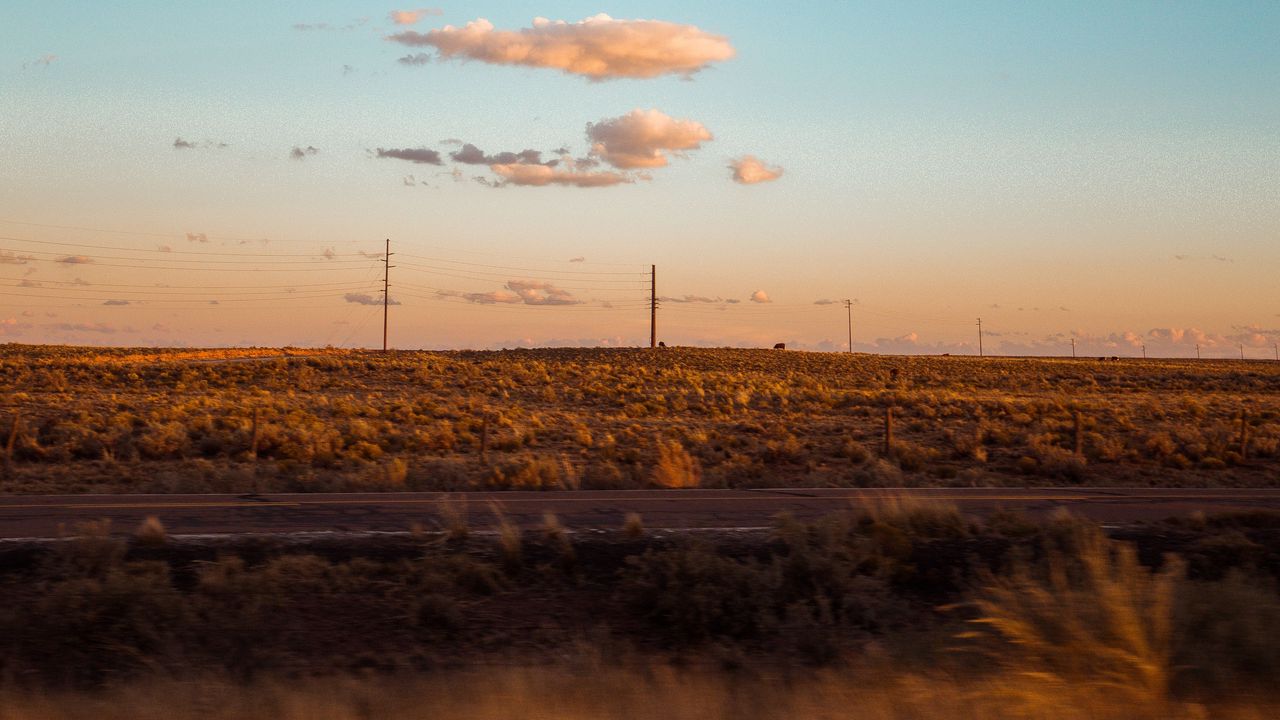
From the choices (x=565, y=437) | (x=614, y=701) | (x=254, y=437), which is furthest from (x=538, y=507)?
(x=565, y=437)

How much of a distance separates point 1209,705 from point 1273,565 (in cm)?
606

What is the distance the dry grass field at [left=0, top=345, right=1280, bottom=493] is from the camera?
898 inches

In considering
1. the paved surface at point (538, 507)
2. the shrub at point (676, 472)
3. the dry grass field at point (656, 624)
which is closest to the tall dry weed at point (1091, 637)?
the dry grass field at point (656, 624)

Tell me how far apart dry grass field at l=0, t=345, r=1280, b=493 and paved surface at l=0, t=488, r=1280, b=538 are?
2924mm

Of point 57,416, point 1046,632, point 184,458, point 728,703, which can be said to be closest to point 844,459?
point 184,458

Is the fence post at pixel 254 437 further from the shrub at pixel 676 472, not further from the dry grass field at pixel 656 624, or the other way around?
the dry grass field at pixel 656 624

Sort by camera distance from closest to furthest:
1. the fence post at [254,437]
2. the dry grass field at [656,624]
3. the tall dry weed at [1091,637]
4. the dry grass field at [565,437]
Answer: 1. the dry grass field at [656,624]
2. the tall dry weed at [1091,637]
3. the dry grass field at [565,437]
4. the fence post at [254,437]

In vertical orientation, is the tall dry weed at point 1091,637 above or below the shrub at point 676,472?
above

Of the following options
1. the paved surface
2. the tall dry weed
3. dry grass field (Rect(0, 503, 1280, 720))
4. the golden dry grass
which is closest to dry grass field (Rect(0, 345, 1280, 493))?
the paved surface

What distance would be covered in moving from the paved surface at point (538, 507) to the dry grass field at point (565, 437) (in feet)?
9.59

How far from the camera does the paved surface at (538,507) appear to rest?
14055 mm

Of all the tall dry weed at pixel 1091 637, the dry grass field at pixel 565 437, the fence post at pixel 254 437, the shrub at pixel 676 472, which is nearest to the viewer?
the tall dry weed at pixel 1091 637

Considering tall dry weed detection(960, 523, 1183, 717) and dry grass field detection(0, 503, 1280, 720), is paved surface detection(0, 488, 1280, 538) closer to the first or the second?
dry grass field detection(0, 503, 1280, 720)

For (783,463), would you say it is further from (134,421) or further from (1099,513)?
(134,421)
